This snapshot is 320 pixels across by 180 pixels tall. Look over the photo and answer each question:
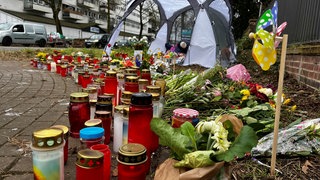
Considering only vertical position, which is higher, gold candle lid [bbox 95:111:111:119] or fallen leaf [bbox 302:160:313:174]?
gold candle lid [bbox 95:111:111:119]

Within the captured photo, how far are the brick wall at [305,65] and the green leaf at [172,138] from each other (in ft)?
7.42

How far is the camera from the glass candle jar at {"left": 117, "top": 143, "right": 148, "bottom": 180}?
107 cm

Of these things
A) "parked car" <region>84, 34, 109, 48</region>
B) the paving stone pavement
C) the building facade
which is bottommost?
the paving stone pavement

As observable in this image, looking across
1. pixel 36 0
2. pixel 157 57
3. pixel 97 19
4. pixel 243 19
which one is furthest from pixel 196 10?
pixel 97 19

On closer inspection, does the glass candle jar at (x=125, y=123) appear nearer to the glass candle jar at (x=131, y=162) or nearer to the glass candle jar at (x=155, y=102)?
the glass candle jar at (x=155, y=102)

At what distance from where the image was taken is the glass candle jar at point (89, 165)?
1053mm

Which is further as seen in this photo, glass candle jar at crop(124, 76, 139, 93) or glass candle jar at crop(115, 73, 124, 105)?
glass candle jar at crop(115, 73, 124, 105)

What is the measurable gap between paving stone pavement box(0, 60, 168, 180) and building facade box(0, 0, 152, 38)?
16.0 metres

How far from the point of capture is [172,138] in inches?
46.7

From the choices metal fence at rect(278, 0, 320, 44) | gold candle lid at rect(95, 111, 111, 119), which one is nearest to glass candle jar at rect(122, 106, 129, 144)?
gold candle lid at rect(95, 111, 111, 119)

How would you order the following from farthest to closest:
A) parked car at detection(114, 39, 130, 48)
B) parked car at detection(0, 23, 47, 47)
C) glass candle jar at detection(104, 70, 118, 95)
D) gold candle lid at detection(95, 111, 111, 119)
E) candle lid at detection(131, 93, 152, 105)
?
parked car at detection(0, 23, 47, 47), parked car at detection(114, 39, 130, 48), glass candle jar at detection(104, 70, 118, 95), gold candle lid at detection(95, 111, 111, 119), candle lid at detection(131, 93, 152, 105)

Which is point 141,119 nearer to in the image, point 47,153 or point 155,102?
point 155,102

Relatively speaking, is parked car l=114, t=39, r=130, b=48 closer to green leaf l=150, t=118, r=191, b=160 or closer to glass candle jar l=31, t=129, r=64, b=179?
green leaf l=150, t=118, r=191, b=160

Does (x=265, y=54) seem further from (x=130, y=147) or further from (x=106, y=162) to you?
(x=106, y=162)
